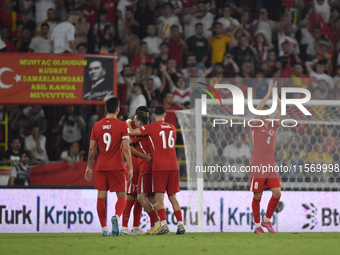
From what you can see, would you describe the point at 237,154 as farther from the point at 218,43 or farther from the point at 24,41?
the point at 24,41

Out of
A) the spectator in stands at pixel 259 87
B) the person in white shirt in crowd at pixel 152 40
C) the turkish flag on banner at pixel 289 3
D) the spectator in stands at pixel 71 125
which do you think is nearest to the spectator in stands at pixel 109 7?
the person in white shirt in crowd at pixel 152 40

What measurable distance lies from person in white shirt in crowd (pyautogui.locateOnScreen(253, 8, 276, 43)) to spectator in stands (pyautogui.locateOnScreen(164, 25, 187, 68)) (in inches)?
76.6

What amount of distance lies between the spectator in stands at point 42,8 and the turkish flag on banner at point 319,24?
6372 mm

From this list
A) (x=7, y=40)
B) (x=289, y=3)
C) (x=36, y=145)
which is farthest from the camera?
(x=289, y=3)

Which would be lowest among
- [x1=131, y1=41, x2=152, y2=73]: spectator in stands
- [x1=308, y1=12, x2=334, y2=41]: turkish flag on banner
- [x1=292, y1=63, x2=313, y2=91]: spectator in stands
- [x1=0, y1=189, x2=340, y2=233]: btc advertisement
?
[x1=0, y1=189, x2=340, y2=233]: btc advertisement

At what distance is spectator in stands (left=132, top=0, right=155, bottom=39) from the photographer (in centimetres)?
1276

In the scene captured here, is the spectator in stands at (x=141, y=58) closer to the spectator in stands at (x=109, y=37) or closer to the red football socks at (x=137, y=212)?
the spectator in stands at (x=109, y=37)

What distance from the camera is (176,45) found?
12492mm

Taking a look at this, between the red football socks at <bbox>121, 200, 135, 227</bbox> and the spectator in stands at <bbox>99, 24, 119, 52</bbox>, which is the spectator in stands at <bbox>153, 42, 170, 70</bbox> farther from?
the red football socks at <bbox>121, 200, 135, 227</bbox>

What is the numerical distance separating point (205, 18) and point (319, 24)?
9.48 ft

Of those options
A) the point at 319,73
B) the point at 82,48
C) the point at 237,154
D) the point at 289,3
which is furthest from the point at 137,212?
the point at 289,3

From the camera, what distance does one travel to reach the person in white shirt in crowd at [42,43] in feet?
37.7

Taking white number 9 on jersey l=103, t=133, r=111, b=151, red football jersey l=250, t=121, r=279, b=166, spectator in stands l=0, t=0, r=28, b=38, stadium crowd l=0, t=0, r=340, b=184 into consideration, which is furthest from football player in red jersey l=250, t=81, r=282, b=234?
spectator in stands l=0, t=0, r=28, b=38

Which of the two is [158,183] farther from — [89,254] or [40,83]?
[40,83]
